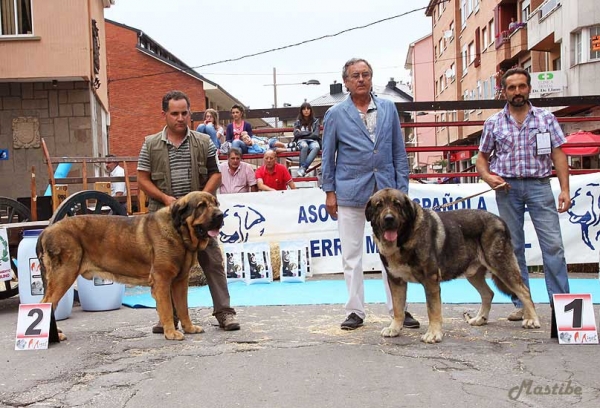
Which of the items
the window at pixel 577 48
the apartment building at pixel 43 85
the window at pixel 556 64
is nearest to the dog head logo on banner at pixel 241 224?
the apartment building at pixel 43 85

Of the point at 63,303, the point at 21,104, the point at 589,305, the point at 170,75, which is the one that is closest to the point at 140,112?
the point at 170,75

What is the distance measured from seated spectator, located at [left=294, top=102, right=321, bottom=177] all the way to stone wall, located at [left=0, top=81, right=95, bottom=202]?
8617mm

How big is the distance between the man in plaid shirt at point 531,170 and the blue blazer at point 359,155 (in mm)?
914

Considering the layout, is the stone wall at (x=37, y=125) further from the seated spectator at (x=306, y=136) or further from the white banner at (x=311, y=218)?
the white banner at (x=311, y=218)

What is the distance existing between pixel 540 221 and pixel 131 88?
130 ft

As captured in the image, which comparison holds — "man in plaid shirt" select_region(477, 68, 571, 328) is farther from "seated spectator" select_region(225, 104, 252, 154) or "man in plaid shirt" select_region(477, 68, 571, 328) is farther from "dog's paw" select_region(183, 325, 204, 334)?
"seated spectator" select_region(225, 104, 252, 154)

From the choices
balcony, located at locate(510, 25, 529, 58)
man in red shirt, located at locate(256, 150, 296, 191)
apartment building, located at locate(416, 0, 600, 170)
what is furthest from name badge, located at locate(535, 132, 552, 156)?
balcony, located at locate(510, 25, 529, 58)

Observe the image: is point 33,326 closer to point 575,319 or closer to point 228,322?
point 228,322

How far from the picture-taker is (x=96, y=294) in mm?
8414

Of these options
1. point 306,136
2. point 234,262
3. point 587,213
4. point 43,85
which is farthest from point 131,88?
point 587,213

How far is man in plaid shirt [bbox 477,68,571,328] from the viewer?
6.35m

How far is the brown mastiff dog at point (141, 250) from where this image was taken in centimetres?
607

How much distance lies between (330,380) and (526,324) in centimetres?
252

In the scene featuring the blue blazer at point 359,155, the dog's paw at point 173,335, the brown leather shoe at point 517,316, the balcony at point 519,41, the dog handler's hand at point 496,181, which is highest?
the balcony at point 519,41
